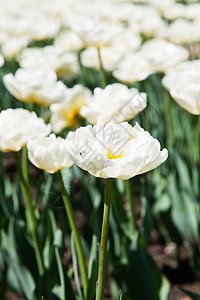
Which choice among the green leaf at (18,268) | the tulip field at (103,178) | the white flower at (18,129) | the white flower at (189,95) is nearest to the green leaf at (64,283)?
the tulip field at (103,178)

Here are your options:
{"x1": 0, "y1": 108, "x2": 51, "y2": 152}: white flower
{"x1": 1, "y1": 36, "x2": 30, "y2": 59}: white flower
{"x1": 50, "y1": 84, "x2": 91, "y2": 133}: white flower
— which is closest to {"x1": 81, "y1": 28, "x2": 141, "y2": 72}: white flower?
{"x1": 50, "y1": 84, "x2": 91, "y2": 133}: white flower

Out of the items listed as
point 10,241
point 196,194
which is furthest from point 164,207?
point 10,241

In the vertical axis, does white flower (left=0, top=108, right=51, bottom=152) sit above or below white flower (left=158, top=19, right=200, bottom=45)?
above

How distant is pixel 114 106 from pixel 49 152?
37cm

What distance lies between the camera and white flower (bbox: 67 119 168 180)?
0.75 m

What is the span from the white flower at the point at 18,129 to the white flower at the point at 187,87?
1.34ft

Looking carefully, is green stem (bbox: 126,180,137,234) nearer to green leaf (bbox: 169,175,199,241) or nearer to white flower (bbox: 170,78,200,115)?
green leaf (bbox: 169,175,199,241)

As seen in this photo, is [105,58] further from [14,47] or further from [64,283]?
[64,283]

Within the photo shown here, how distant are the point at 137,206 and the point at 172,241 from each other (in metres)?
0.50

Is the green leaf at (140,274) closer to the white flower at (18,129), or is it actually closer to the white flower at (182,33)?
the white flower at (18,129)

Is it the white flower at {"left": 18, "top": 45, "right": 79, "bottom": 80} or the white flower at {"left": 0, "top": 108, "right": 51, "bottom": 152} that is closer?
the white flower at {"left": 0, "top": 108, "right": 51, "bottom": 152}

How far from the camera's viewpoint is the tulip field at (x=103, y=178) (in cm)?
82

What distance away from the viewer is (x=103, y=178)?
121cm

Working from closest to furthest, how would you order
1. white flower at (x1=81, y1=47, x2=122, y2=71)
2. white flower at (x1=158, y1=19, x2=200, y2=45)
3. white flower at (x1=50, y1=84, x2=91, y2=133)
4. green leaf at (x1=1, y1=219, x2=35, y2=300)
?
green leaf at (x1=1, y1=219, x2=35, y2=300), white flower at (x1=50, y1=84, x2=91, y2=133), white flower at (x1=81, y1=47, x2=122, y2=71), white flower at (x1=158, y1=19, x2=200, y2=45)
